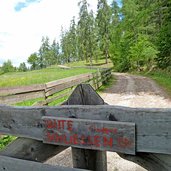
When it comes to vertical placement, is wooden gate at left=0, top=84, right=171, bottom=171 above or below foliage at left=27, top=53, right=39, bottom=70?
above

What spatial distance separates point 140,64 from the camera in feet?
117

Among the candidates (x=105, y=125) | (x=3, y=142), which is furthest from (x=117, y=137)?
(x=3, y=142)

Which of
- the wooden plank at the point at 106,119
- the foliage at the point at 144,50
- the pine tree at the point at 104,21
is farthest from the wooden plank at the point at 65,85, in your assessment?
the pine tree at the point at 104,21

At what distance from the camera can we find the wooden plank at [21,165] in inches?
67.2

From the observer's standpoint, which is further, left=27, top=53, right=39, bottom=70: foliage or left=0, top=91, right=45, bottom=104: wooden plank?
left=27, top=53, right=39, bottom=70: foliage

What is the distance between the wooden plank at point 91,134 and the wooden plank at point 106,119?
0.05m

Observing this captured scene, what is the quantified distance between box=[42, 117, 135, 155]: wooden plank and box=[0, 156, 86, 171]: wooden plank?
181 mm

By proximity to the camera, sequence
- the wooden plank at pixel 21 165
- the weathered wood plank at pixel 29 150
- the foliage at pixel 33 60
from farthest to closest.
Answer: the foliage at pixel 33 60
the weathered wood plank at pixel 29 150
the wooden plank at pixel 21 165

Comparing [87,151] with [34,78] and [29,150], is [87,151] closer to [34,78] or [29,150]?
[29,150]

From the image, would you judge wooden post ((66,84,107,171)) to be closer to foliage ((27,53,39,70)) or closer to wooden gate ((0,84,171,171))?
wooden gate ((0,84,171,171))

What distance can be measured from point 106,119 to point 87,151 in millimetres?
412

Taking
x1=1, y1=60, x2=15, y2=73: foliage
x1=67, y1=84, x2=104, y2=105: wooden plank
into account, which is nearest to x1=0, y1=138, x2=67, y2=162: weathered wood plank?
x1=67, y1=84, x2=104, y2=105: wooden plank

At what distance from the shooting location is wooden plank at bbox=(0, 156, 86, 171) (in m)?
1.71

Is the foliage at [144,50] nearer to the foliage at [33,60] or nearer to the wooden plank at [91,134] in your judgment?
the wooden plank at [91,134]
